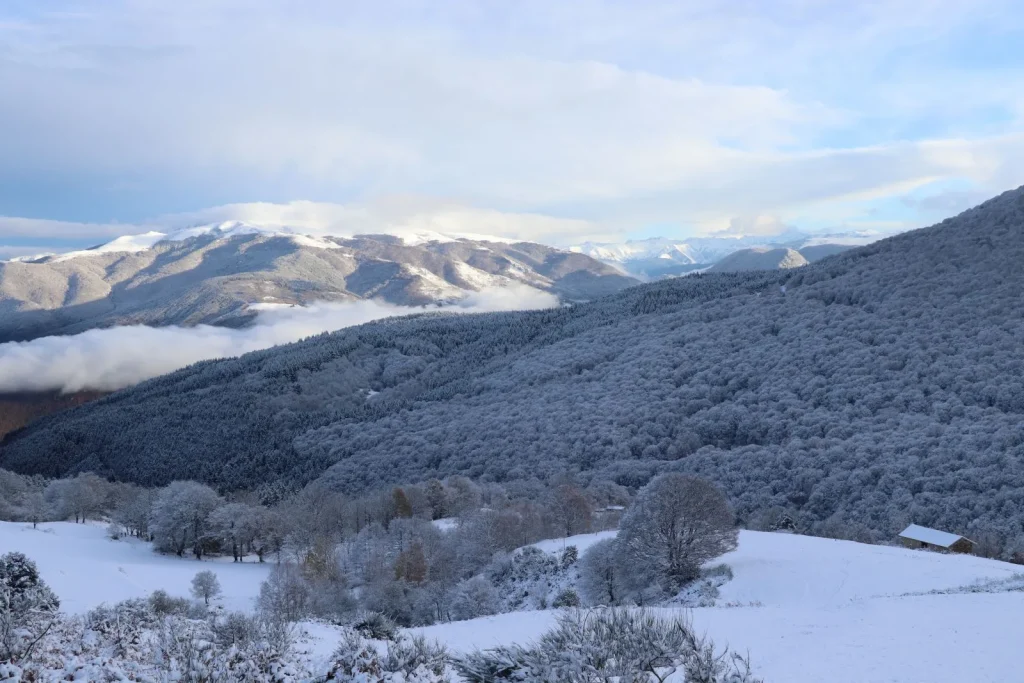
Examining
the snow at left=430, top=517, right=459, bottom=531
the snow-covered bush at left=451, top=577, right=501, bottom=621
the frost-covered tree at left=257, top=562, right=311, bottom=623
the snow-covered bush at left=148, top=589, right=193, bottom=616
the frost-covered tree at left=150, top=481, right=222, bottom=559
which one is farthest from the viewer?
the frost-covered tree at left=150, top=481, right=222, bottom=559

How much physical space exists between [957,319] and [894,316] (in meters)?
9.03

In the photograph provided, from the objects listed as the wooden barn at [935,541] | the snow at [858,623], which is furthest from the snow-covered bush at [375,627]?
the wooden barn at [935,541]

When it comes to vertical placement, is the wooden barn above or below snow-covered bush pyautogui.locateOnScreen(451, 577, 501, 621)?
above

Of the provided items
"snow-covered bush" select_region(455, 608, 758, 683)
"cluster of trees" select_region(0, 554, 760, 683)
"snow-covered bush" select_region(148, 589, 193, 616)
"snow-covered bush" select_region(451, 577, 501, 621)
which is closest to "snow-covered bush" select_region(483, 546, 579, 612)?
"snow-covered bush" select_region(451, 577, 501, 621)

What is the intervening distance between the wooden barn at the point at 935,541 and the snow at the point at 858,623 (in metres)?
8.92

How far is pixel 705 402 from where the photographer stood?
94250mm

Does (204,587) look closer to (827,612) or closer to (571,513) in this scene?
(571,513)

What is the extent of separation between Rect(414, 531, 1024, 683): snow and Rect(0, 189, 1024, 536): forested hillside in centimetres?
2310

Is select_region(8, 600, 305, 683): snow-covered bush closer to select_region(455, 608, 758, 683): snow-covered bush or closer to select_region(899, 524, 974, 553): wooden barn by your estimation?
select_region(455, 608, 758, 683): snow-covered bush

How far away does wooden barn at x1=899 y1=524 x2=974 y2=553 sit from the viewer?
133 feet

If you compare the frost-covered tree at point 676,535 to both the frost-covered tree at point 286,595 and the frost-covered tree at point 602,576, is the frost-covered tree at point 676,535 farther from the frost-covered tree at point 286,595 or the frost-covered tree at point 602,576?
the frost-covered tree at point 286,595

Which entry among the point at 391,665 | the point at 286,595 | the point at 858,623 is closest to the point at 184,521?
the point at 286,595

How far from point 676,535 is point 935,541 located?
18.1 metres

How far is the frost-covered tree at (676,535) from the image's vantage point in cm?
3366
